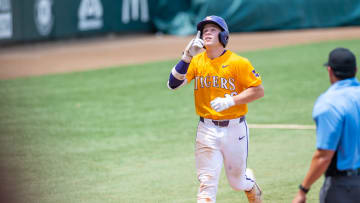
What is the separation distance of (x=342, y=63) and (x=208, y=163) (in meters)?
1.93

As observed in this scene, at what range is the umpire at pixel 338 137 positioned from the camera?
15.1ft

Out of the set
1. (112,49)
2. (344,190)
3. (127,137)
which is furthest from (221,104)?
(112,49)

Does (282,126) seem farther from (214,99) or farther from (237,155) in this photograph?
(214,99)

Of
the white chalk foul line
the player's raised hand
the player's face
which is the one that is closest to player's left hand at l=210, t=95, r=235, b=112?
the player's raised hand

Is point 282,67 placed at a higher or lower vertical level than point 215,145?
lower

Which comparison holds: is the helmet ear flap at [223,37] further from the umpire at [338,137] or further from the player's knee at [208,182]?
the umpire at [338,137]

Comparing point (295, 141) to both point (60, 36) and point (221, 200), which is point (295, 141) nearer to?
point (221, 200)

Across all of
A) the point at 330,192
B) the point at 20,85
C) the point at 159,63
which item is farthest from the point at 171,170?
the point at 159,63

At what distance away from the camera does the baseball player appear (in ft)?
20.0

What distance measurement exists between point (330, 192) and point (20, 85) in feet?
39.1

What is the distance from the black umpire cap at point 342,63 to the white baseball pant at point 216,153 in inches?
65.7

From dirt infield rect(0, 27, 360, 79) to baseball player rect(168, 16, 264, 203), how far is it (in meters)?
11.4

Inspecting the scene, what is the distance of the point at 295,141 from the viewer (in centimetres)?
1004

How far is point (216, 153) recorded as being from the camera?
614 cm
